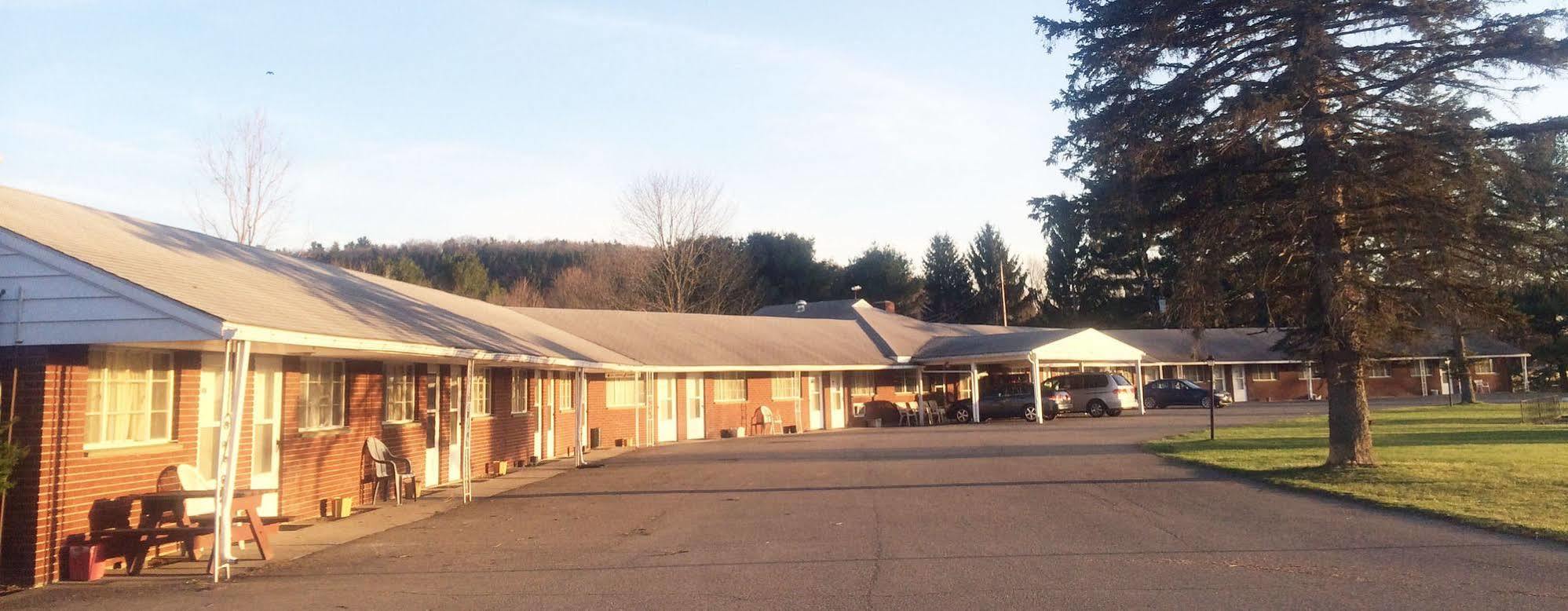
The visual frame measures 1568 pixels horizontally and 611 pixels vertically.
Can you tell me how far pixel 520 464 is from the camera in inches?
870

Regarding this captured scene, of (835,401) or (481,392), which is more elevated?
(481,392)

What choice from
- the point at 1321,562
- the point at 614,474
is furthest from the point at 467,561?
the point at 614,474

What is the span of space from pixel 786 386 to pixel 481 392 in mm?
17285

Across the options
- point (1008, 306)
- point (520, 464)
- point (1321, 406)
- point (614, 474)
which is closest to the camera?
point (614, 474)

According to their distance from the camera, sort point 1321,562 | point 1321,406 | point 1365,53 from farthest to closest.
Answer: point 1321,406 < point 1365,53 < point 1321,562

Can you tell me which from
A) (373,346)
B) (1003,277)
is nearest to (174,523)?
(373,346)

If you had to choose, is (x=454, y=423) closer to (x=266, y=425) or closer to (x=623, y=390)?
(x=266, y=425)

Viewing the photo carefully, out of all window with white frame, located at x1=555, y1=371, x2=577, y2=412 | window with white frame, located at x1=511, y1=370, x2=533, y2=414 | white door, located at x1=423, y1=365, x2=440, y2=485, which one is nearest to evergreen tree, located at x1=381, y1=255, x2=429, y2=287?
window with white frame, located at x1=555, y1=371, x2=577, y2=412

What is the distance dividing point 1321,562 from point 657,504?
8647 mm

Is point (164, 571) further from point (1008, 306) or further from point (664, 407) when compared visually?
point (1008, 306)

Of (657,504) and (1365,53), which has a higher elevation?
(1365,53)

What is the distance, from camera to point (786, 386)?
3606 cm

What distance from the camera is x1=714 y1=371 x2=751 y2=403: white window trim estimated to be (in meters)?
33.8

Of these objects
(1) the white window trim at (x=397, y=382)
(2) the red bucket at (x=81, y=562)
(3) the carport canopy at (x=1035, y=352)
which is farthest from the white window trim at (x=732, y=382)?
(2) the red bucket at (x=81, y=562)
